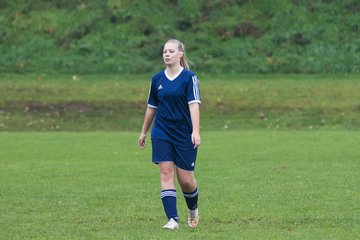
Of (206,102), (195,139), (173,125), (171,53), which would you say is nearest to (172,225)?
(195,139)

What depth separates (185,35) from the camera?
36.8m

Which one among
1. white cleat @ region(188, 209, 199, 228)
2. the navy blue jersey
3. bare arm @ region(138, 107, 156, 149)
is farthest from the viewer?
bare arm @ region(138, 107, 156, 149)

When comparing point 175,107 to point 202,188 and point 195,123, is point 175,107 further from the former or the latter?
point 202,188

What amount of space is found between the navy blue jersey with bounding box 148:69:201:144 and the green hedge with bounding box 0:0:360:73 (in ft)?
79.1

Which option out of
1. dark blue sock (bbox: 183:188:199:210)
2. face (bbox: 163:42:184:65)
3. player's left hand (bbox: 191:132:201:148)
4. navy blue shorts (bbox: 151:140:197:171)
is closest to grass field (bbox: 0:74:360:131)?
dark blue sock (bbox: 183:188:199:210)

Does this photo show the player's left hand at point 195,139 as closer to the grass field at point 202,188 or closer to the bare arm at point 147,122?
the bare arm at point 147,122

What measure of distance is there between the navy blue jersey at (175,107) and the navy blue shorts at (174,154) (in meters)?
0.06

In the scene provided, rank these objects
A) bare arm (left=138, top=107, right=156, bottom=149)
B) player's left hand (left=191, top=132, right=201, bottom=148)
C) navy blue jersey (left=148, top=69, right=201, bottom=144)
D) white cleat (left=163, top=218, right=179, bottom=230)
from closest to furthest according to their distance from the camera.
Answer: player's left hand (left=191, top=132, right=201, bottom=148)
white cleat (left=163, top=218, right=179, bottom=230)
navy blue jersey (left=148, top=69, right=201, bottom=144)
bare arm (left=138, top=107, right=156, bottom=149)

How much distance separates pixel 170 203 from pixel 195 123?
966 mm

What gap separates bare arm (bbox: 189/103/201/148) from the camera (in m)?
10.2

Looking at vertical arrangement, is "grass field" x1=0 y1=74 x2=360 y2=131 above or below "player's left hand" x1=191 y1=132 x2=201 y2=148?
below

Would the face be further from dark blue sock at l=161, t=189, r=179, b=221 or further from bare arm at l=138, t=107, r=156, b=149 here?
dark blue sock at l=161, t=189, r=179, b=221

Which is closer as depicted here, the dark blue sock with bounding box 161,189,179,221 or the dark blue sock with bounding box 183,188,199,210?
the dark blue sock with bounding box 161,189,179,221

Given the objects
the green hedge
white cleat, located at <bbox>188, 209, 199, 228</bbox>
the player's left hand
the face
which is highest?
the face
